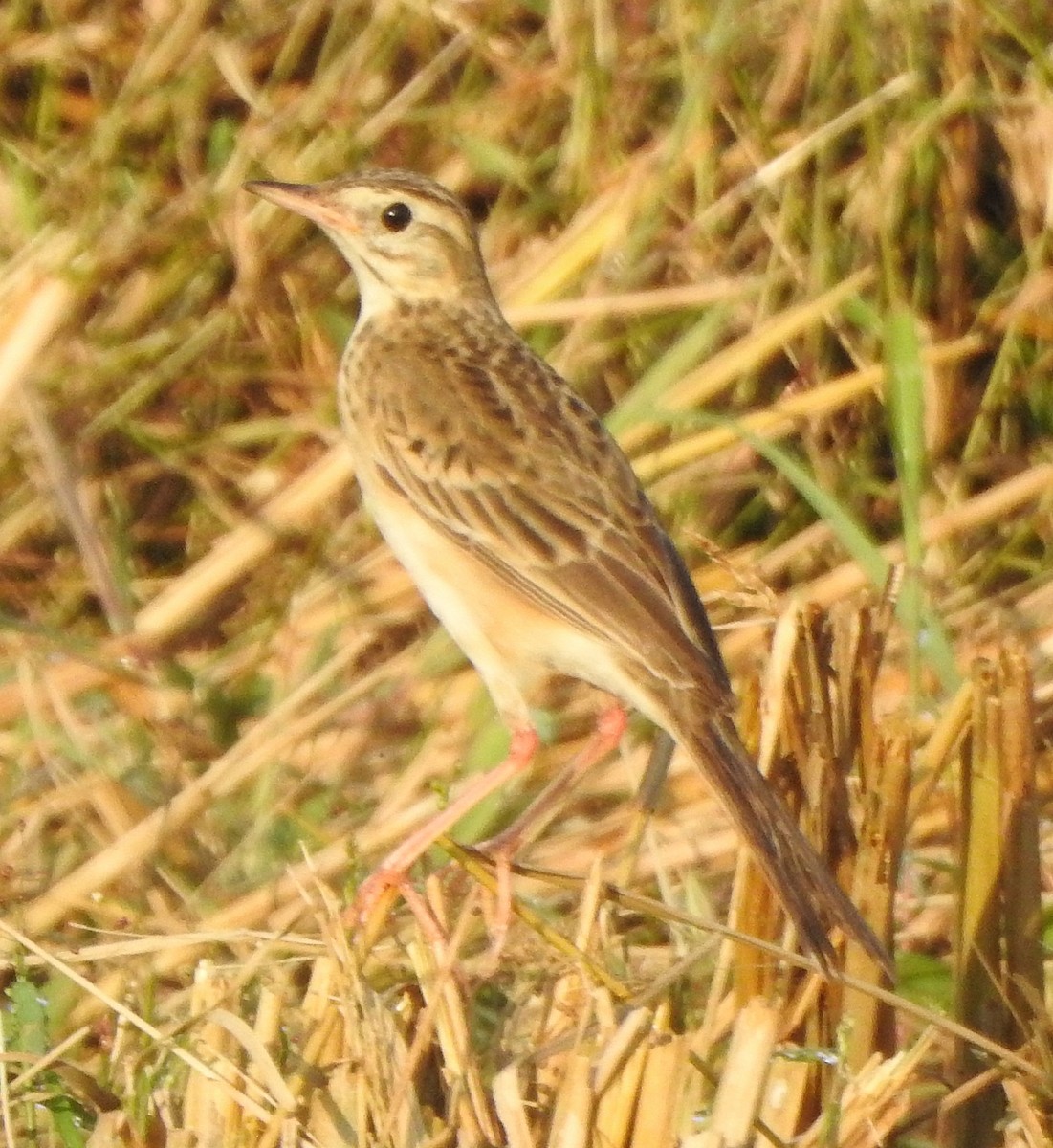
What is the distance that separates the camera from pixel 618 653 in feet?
14.7

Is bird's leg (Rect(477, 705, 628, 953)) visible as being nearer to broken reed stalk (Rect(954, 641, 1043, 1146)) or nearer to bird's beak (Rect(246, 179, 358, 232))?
broken reed stalk (Rect(954, 641, 1043, 1146))

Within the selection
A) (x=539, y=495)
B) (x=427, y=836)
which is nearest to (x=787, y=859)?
(x=427, y=836)

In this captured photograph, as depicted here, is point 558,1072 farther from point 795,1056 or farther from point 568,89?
point 568,89

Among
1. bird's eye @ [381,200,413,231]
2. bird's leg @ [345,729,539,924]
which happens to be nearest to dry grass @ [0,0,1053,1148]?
bird's leg @ [345,729,539,924]

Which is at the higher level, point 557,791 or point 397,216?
point 397,216

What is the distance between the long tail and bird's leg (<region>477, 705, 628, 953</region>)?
0.34 meters

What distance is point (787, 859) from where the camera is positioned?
144 inches

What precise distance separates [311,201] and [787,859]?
208cm

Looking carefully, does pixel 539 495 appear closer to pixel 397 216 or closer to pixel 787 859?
pixel 397 216

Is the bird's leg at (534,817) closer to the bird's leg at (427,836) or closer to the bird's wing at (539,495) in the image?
the bird's leg at (427,836)

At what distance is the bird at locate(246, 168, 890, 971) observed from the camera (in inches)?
174

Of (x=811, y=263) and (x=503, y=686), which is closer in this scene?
(x=503, y=686)

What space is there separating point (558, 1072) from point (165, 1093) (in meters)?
0.62

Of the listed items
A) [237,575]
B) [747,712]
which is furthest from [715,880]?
[237,575]
